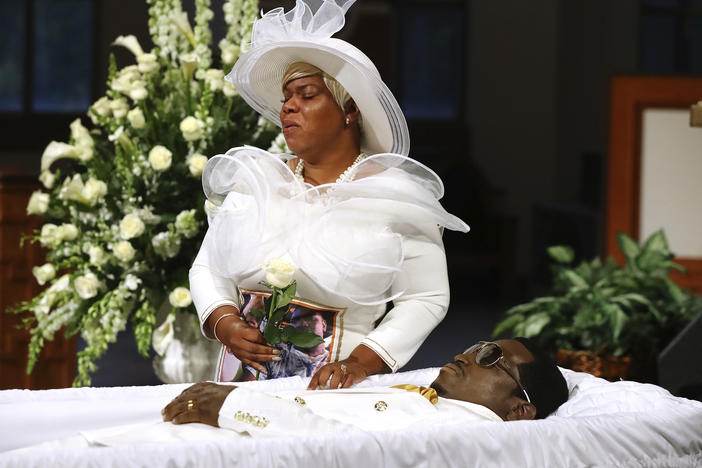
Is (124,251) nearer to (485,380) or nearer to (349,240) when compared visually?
(349,240)

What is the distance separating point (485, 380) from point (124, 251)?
1.23m

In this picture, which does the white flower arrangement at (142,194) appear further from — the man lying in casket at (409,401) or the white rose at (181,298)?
the man lying in casket at (409,401)

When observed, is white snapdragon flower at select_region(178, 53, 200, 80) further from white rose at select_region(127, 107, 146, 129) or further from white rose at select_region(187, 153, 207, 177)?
white rose at select_region(187, 153, 207, 177)

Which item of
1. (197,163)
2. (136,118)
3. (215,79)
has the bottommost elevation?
(197,163)

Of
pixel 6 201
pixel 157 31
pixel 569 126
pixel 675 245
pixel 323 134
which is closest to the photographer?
pixel 323 134

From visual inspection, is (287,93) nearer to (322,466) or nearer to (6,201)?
(322,466)

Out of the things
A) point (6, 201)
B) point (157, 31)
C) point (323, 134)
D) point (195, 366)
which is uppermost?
point (157, 31)

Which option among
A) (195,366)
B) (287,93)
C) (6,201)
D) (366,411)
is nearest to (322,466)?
(366,411)

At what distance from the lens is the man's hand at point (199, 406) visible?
1839mm

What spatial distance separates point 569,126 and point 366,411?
8034mm

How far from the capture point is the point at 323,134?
86.0 inches

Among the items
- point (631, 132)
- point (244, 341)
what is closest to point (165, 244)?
point (244, 341)

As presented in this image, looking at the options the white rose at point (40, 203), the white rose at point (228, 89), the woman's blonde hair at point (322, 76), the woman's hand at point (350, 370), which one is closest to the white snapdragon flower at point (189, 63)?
the white rose at point (228, 89)

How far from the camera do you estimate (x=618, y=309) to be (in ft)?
11.9
